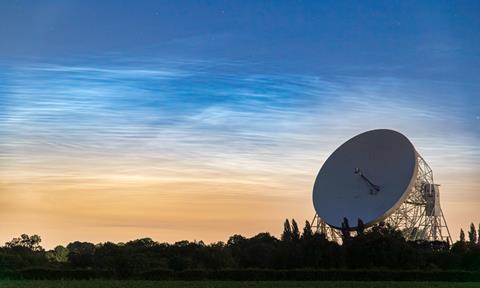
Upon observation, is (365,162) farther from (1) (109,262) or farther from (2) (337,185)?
(1) (109,262)

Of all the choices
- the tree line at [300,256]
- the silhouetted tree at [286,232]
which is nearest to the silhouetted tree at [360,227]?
the tree line at [300,256]

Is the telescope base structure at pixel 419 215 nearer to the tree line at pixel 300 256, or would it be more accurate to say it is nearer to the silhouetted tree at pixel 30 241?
the tree line at pixel 300 256

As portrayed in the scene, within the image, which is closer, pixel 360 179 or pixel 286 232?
pixel 360 179

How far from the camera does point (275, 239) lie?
115m

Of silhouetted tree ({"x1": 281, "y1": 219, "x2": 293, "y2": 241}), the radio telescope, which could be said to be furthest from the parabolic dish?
silhouetted tree ({"x1": 281, "y1": 219, "x2": 293, "y2": 241})

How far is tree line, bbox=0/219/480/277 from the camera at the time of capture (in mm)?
79125

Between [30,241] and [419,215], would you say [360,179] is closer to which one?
[419,215]

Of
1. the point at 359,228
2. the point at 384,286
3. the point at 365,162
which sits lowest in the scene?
the point at 384,286

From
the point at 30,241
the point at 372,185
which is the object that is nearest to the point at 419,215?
the point at 372,185

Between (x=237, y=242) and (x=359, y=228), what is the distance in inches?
1697

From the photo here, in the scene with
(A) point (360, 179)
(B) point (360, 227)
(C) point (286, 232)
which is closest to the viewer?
(B) point (360, 227)

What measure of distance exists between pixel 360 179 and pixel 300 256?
10508 mm

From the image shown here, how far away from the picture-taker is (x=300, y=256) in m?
81.4

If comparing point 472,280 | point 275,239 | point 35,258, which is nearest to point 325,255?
point 472,280
